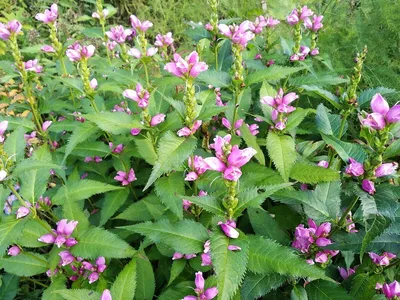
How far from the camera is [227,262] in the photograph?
1121 millimetres

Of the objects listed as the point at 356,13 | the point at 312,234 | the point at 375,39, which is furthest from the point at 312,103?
the point at 312,234

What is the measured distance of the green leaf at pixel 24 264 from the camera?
176 centimetres

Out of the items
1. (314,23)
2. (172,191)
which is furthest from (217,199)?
(314,23)

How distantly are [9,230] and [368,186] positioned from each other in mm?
1392

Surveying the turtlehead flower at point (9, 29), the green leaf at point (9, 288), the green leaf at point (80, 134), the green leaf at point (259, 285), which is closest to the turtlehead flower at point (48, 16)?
the turtlehead flower at point (9, 29)

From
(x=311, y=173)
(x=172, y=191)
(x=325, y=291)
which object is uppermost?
(x=311, y=173)

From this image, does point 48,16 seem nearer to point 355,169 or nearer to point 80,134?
point 80,134

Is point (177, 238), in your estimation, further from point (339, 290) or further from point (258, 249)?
point (339, 290)

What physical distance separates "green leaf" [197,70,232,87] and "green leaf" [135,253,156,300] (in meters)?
0.91

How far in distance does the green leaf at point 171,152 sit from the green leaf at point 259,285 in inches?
23.8

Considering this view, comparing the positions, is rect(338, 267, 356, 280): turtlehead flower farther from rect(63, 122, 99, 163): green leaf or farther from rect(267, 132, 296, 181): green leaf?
rect(63, 122, 99, 163): green leaf

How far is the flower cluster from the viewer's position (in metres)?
1.49

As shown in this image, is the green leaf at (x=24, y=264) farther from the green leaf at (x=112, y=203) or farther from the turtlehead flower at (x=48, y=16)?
the turtlehead flower at (x=48, y=16)

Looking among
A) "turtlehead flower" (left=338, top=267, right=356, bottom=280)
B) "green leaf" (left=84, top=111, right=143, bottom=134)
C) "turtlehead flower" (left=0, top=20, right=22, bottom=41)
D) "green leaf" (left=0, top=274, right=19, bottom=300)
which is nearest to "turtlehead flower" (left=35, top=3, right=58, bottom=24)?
"turtlehead flower" (left=0, top=20, right=22, bottom=41)
